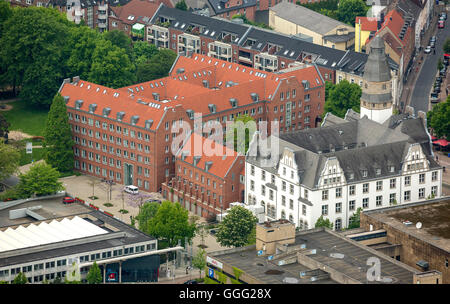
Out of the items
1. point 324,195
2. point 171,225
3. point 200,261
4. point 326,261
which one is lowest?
point 200,261

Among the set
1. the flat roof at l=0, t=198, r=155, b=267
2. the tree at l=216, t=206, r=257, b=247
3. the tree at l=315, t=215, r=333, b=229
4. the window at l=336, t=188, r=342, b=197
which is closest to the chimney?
the tree at l=216, t=206, r=257, b=247

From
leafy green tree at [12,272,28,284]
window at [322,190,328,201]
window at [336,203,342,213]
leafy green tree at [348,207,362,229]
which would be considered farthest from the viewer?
window at [336,203,342,213]

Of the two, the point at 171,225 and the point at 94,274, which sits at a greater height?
the point at 171,225

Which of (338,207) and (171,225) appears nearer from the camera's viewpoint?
(171,225)

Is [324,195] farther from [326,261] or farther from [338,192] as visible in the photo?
[326,261]

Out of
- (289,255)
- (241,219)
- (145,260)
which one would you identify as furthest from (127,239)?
(289,255)

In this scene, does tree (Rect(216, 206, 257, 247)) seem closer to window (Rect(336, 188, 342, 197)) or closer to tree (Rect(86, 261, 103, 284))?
window (Rect(336, 188, 342, 197))

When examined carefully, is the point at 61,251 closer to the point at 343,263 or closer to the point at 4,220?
the point at 4,220

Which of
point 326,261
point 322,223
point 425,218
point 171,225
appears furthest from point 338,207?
point 326,261
